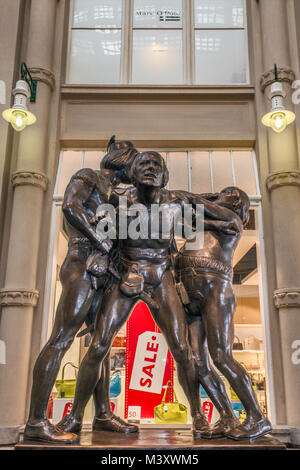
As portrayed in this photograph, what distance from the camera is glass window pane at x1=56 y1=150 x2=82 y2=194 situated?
7.41 meters

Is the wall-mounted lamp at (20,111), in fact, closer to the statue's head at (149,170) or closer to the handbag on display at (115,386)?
the statue's head at (149,170)

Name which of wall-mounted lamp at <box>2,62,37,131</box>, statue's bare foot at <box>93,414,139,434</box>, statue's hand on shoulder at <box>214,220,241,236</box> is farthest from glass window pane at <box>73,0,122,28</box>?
statue's bare foot at <box>93,414,139,434</box>

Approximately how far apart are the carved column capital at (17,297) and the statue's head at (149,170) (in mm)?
3416

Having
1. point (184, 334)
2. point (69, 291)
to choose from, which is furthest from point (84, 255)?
point (184, 334)

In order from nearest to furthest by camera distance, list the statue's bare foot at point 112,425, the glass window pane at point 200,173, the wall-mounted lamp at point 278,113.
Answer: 1. the statue's bare foot at point 112,425
2. the wall-mounted lamp at point 278,113
3. the glass window pane at point 200,173

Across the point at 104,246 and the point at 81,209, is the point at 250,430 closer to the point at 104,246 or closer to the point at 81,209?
the point at 104,246

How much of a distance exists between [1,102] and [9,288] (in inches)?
122

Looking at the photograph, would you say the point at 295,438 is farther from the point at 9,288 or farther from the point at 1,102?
the point at 1,102

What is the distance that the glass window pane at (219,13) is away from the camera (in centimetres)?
851

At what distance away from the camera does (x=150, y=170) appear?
145 inches

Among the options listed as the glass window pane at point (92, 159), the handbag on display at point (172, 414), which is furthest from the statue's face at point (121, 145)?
the glass window pane at point (92, 159)

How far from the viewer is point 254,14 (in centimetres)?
811

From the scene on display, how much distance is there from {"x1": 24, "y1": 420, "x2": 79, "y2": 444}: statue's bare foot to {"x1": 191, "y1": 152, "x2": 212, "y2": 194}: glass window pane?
16.0ft

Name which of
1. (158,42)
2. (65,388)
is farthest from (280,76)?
(65,388)
